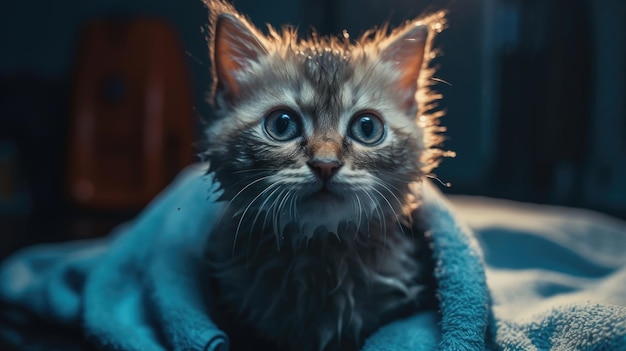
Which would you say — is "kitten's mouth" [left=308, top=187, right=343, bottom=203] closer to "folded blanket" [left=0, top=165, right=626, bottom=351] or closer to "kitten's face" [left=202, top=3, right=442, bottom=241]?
"kitten's face" [left=202, top=3, right=442, bottom=241]

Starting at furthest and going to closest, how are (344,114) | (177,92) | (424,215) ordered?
(177,92) < (424,215) < (344,114)

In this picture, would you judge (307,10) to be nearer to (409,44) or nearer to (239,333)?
(409,44)

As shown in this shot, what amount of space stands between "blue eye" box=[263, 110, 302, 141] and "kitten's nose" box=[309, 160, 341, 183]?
0.19ft

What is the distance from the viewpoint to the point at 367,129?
1.73 feet

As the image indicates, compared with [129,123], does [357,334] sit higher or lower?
lower

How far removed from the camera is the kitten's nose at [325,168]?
461mm

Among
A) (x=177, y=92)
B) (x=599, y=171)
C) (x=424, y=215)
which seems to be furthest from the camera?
(x=177, y=92)

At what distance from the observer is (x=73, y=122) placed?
1773 millimetres

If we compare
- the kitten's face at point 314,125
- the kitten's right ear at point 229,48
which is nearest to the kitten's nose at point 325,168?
the kitten's face at point 314,125

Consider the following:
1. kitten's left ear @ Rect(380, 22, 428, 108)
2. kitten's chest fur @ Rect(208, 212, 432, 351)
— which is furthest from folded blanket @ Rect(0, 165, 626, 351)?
kitten's left ear @ Rect(380, 22, 428, 108)

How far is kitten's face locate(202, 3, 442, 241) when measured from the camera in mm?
485

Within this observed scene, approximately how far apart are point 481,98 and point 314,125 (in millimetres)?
407

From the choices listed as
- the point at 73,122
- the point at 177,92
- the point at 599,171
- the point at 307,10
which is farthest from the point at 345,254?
the point at 73,122

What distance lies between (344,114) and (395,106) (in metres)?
0.08
